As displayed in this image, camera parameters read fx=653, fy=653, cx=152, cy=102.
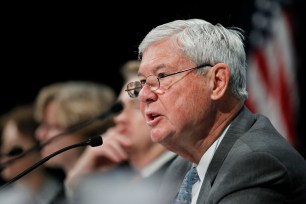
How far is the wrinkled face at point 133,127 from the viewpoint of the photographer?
3.43 metres

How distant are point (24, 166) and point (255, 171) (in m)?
2.94

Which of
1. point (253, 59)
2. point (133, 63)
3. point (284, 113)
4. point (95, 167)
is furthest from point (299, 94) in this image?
point (95, 167)

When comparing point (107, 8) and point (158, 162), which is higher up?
point (107, 8)

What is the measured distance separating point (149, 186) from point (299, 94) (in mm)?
1214

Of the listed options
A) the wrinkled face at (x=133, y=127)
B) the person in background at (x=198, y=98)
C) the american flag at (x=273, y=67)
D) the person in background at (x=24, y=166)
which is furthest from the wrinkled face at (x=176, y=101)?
the person in background at (x=24, y=166)

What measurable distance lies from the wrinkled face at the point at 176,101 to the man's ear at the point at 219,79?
21 millimetres

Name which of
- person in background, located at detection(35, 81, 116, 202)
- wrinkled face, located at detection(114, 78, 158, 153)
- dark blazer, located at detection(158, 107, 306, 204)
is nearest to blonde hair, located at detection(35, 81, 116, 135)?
person in background, located at detection(35, 81, 116, 202)

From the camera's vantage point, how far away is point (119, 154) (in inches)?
141

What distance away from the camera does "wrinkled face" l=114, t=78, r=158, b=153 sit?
3.43 m

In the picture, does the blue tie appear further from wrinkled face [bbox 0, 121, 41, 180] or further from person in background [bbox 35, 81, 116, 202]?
wrinkled face [bbox 0, 121, 41, 180]

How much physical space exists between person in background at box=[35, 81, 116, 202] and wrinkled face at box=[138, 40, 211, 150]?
1629 mm

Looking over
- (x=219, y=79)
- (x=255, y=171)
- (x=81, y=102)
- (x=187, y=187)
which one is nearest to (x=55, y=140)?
(x=81, y=102)

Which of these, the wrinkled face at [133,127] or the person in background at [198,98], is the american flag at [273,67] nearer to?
the wrinkled face at [133,127]

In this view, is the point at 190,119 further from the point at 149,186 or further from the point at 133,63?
the point at 133,63
